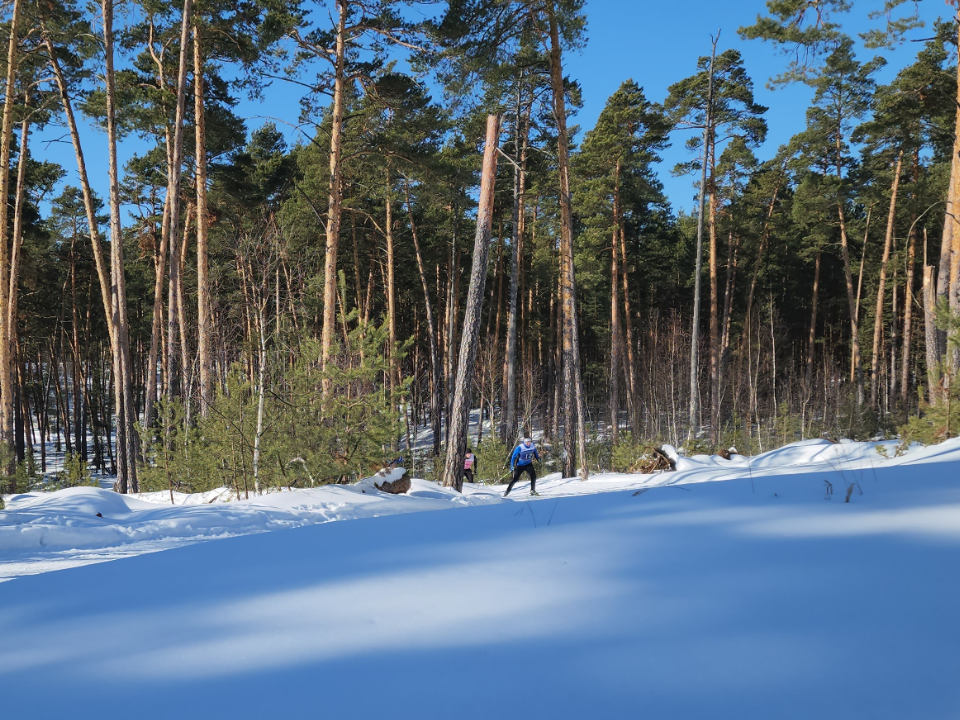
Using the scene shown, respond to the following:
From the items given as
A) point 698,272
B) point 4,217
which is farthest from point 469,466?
point 4,217

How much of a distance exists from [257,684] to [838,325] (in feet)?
122

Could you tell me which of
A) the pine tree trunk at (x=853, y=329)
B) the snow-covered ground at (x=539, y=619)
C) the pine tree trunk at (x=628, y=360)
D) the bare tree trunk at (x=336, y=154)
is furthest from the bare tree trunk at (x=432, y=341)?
the snow-covered ground at (x=539, y=619)

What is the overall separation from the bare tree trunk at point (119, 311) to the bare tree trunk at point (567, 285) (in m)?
8.06

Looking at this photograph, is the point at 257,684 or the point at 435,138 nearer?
the point at 257,684

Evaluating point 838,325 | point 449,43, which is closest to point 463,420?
point 449,43

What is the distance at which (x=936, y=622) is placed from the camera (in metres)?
1.69

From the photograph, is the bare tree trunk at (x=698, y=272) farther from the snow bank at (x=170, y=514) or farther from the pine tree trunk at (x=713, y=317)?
the snow bank at (x=170, y=514)

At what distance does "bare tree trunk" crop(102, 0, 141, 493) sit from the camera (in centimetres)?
1340

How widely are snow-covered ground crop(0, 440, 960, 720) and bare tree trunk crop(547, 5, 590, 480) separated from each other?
36.7 feet

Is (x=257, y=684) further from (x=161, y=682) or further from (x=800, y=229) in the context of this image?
(x=800, y=229)

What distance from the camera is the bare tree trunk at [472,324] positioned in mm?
10898

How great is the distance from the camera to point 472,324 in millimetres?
11016

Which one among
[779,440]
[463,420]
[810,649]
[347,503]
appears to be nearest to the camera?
[810,649]

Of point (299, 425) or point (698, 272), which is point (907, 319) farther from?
point (299, 425)
